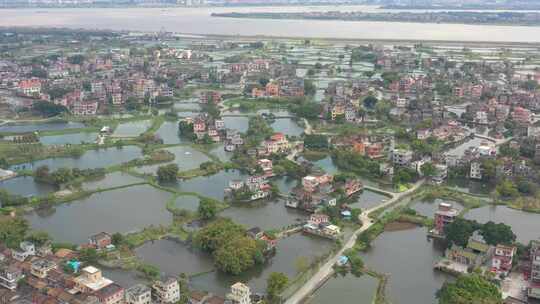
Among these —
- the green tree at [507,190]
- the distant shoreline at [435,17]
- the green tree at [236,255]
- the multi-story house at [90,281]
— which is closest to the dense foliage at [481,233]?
the green tree at [507,190]

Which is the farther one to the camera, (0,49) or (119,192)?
(0,49)

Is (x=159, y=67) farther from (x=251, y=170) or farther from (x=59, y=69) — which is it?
(x=251, y=170)

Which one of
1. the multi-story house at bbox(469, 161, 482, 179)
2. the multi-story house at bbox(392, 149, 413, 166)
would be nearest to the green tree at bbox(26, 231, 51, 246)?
the multi-story house at bbox(392, 149, 413, 166)

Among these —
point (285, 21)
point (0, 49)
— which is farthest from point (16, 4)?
point (0, 49)

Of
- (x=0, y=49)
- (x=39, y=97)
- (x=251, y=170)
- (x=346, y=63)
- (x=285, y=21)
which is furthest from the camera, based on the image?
(x=285, y=21)

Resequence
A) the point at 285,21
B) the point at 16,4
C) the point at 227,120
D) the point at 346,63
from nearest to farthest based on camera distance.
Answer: the point at 227,120, the point at 346,63, the point at 285,21, the point at 16,4

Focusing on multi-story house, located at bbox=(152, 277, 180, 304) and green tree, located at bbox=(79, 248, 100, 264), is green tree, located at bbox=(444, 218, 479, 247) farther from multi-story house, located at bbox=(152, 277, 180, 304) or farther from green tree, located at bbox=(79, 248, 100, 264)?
green tree, located at bbox=(79, 248, 100, 264)

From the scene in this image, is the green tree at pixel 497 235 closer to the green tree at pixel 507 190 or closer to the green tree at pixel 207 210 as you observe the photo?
the green tree at pixel 507 190
